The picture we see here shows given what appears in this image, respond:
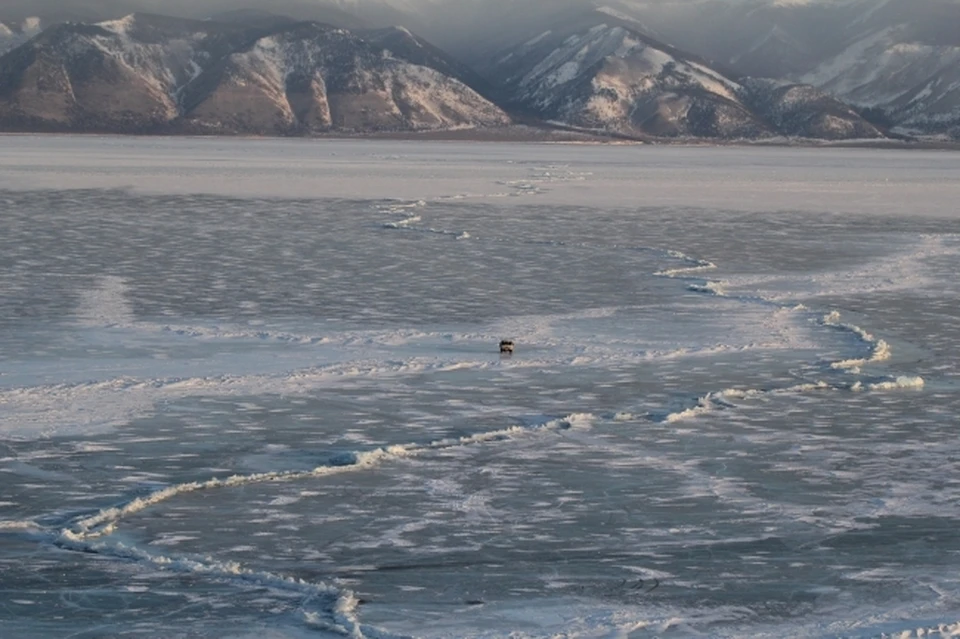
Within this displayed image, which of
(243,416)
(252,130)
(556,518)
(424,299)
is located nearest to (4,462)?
(243,416)

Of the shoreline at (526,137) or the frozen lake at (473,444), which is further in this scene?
the shoreline at (526,137)

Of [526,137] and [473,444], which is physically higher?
[473,444]

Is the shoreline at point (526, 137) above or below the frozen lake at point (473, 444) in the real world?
below

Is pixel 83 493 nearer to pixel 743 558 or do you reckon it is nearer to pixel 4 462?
pixel 4 462

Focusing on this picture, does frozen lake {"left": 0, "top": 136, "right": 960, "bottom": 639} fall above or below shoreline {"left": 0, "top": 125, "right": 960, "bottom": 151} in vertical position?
above

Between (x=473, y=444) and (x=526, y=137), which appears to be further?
(x=526, y=137)

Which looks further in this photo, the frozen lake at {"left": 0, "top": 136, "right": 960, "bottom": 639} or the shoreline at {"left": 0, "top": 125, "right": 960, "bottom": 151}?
the shoreline at {"left": 0, "top": 125, "right": 960, "bottom": 151}

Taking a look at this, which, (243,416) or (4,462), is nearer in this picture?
(4,462)

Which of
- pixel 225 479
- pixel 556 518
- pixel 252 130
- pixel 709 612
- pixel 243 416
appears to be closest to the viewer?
pixel 709 612
